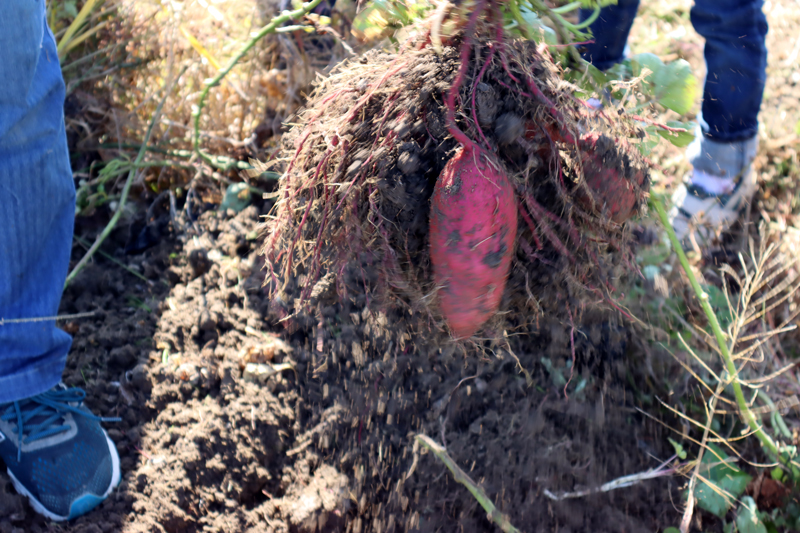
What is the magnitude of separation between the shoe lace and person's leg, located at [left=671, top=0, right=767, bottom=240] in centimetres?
187

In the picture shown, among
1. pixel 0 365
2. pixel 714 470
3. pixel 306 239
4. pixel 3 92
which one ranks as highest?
pixel 3 92

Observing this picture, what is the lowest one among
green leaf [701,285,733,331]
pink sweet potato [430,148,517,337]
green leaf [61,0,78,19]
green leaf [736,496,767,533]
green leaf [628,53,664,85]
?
green leaf [736,496,767,533]

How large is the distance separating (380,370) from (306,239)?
0.47 meters

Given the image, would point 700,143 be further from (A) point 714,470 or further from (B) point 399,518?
(B) point 399,518

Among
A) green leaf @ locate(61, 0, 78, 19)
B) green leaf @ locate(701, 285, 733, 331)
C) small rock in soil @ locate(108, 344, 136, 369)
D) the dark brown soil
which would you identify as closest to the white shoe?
green leaf @ locate(701, 285, 733, 331)

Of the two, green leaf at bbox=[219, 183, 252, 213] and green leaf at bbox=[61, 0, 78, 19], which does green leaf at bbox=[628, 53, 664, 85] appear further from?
green leaf at bbox=[61, 0, 78, 19]

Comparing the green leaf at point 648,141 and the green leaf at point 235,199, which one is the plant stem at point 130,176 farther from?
the green leaf at point 648,141

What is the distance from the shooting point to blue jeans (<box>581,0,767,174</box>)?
1.44m

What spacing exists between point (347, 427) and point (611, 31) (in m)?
1.46

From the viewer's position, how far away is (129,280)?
5.93 ft

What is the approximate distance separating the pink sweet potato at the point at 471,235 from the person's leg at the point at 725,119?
983mm

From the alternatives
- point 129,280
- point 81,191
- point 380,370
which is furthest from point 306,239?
point 81,191

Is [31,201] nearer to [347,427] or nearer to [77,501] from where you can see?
[77,501]

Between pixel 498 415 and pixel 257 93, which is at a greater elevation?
pixel 257 93
